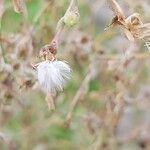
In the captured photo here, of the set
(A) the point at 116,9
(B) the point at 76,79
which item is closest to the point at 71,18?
(A) the point at 116,9

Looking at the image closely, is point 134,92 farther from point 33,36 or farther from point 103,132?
point 33,36

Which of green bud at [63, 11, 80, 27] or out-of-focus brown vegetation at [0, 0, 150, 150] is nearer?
green bud at [63, 11, 80, 27]

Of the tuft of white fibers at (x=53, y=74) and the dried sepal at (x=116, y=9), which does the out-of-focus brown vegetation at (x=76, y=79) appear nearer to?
the dried sepal at (x=116, y=9)

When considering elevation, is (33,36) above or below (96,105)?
above

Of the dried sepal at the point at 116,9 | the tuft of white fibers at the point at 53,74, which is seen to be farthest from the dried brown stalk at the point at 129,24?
the tuft of white fibers at the point at 53,74

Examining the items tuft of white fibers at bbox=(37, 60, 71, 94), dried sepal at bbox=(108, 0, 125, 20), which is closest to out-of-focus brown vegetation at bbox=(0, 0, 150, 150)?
dried sepal at bbox=(108, 0, 125, 20)

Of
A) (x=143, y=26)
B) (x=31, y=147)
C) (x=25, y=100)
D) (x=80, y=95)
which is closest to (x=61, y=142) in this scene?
(x=31, y=147)

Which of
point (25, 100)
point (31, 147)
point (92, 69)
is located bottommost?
point (31, 147)

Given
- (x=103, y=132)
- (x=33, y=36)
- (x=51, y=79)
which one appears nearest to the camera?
(x=51, y=79)

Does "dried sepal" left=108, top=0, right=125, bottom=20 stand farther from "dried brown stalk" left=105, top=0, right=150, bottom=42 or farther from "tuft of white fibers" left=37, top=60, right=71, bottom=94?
"tuft of white fibers" left=37, top=60, right=71, bottom=94
